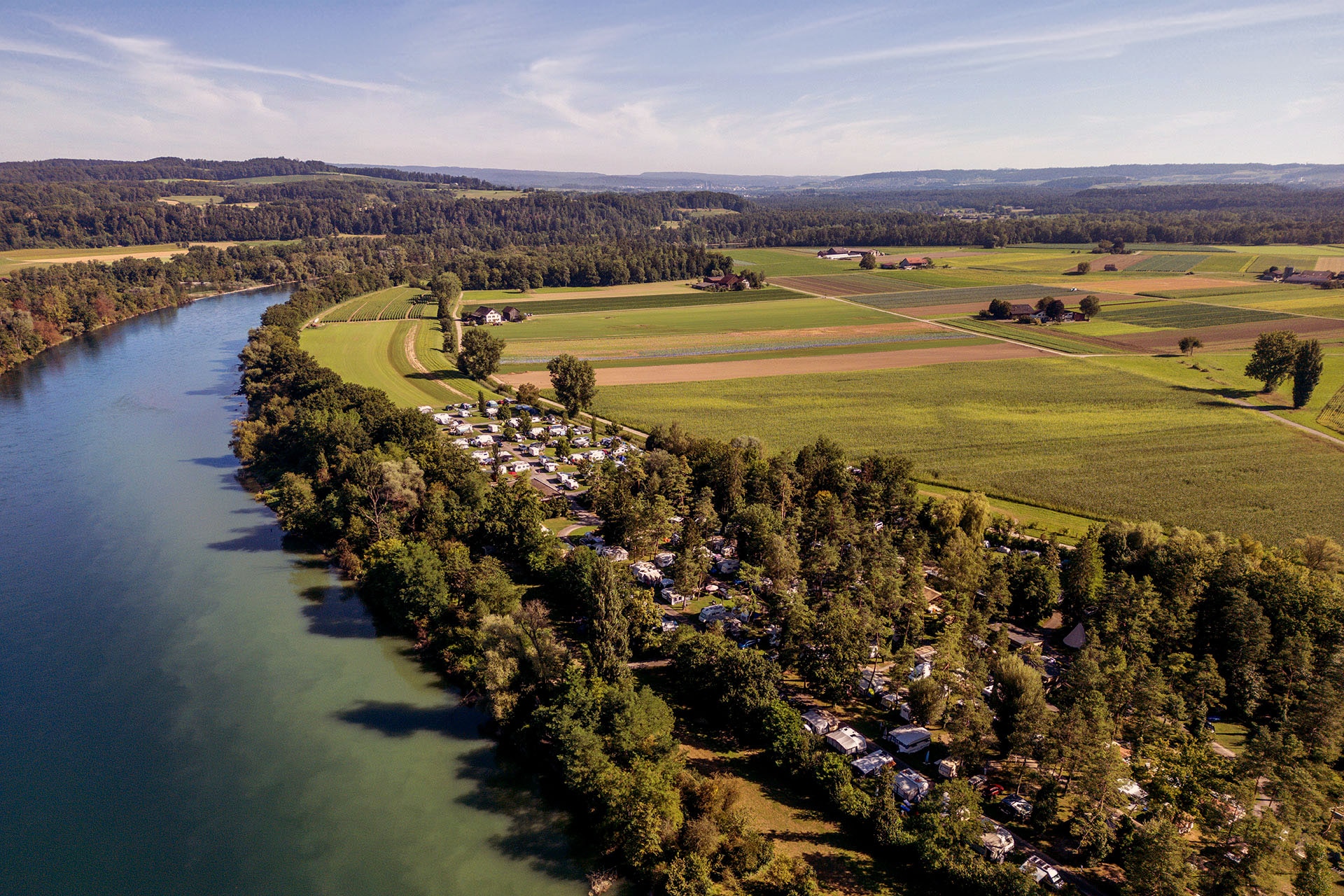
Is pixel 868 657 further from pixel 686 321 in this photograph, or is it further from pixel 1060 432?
pixel 686 321

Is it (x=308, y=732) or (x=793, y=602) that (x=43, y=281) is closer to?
(x=308, y=732)

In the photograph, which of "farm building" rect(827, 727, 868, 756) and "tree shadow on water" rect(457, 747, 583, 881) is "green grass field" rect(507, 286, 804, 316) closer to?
"tree shadow on water" rect(457, 747, 583, 881)

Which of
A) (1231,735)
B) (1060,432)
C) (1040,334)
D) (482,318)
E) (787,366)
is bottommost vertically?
(1231,735)

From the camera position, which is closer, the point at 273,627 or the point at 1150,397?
the point at 273,627

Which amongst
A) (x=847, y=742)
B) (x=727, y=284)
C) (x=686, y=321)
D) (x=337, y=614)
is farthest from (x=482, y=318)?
(x=847, y=742)

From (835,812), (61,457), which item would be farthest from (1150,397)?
(61,457)
